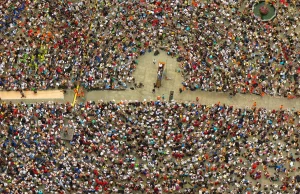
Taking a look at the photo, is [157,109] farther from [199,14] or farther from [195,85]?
[199,14]

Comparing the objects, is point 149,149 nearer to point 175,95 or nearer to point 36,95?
point 175,95

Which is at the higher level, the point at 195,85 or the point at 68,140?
the point at 195,85

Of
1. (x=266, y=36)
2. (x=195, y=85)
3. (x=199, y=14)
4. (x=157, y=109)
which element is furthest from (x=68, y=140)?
(x=266, y=36)

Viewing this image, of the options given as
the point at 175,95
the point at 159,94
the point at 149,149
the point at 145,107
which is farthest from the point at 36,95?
the point at 175,95

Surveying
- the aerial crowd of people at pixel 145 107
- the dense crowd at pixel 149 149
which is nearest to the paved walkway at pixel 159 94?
the aerial crowd of people at pixel 145 107

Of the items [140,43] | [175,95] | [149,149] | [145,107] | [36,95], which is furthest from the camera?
[140,43]
